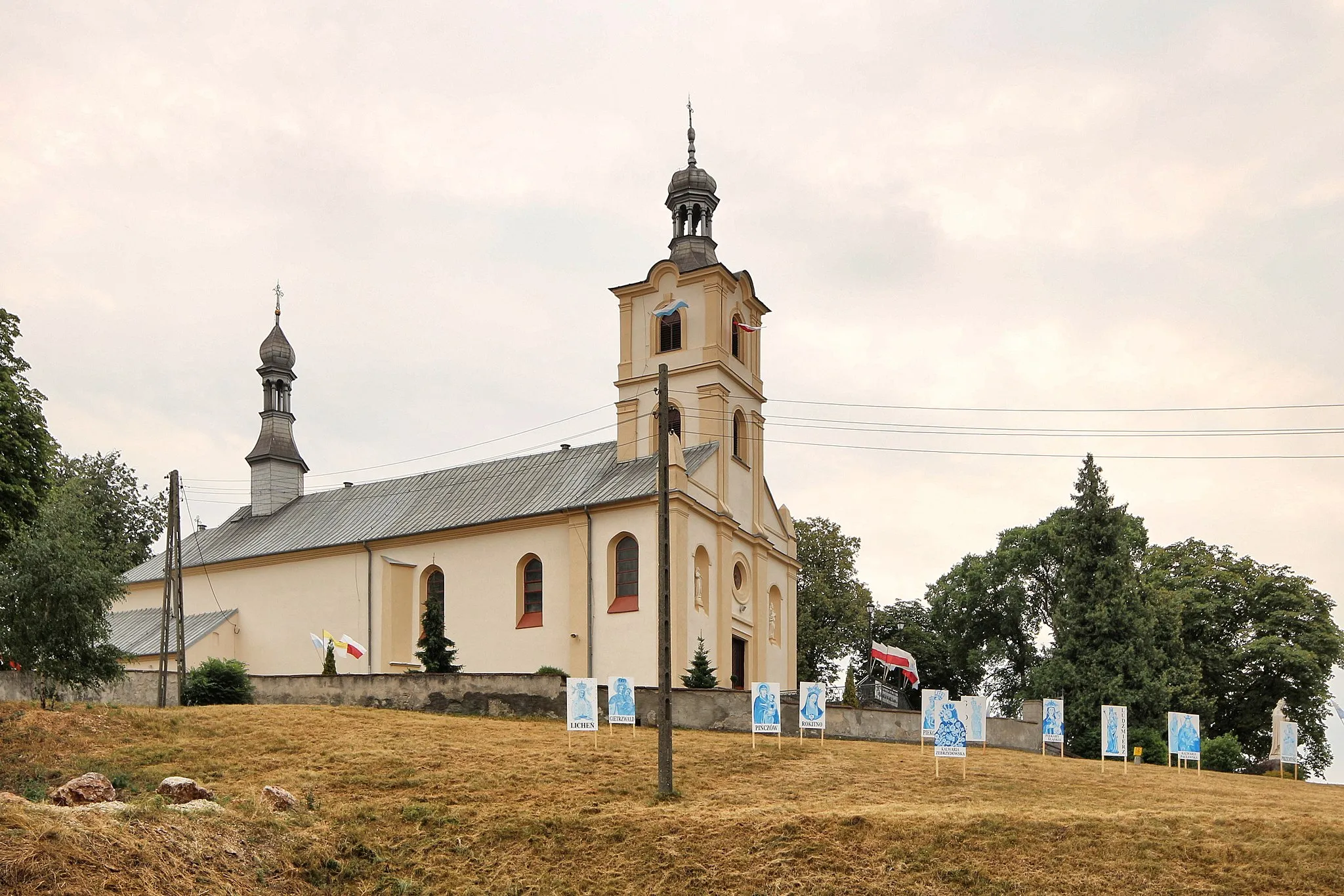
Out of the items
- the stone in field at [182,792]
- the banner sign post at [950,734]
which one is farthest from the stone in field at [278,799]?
the banner sign post at [950,734]

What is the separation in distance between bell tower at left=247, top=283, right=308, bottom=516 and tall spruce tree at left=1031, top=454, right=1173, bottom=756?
94.4 ft

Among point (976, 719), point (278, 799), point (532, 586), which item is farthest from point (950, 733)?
point (532, 586)

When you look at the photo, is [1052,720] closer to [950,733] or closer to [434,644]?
[950,733]

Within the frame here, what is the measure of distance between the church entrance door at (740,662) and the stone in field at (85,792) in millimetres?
23483

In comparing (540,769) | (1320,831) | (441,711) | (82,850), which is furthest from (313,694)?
(1320,831)

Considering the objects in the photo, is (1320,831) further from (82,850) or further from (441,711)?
(441,711)

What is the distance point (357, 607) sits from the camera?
42062mm

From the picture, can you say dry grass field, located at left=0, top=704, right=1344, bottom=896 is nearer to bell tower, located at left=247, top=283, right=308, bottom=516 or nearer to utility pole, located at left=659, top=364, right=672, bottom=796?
utility pole, located at left=659, top=364, right=672, bottom=796

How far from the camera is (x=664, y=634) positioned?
72.7 feet

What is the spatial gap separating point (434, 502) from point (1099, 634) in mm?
23028

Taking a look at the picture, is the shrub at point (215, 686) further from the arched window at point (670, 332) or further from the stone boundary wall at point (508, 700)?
the arched window at point (670, 332)

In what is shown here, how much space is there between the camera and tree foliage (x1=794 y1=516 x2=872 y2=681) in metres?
54.8

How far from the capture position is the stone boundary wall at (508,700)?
30.4 metres

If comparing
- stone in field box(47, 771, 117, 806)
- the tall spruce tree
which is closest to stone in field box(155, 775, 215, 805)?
stone in field box(47, 771, 117, 806)
